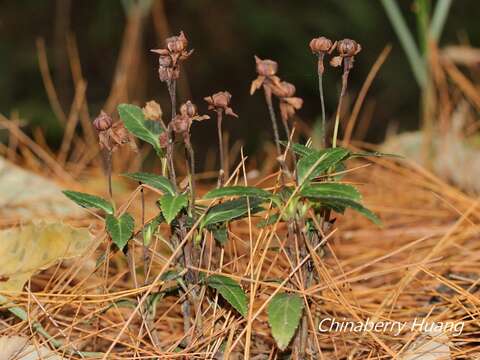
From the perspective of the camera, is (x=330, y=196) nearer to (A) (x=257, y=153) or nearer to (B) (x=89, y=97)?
(A) (x=257, y=153)

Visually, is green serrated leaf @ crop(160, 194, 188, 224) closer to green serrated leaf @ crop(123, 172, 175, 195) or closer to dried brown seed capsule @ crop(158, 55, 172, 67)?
green serrated leaf @ crop(123, 172, 175, 195)

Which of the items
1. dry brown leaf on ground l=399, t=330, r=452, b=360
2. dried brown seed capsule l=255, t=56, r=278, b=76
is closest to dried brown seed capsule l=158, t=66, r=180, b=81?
dried brown seed capsule l=255, t=56, r=278, b=76

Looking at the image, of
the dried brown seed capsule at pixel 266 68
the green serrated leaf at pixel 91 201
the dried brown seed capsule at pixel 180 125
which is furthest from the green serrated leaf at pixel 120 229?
the dried brown seed capsule at pixel 266 68

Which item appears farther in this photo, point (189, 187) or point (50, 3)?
point (50, 3)

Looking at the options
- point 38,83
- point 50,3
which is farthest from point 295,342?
point 50,3

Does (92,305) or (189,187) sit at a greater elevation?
(189,187)

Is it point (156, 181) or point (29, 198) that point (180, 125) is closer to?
point (156, 181)
